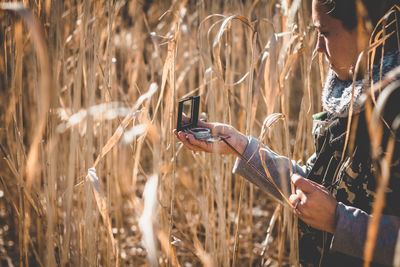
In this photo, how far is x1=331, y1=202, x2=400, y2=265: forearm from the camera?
55cm

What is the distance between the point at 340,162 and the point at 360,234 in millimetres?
121

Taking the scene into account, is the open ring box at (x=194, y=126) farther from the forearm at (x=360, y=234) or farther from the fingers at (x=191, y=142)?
the forearm at (x=360, y=234)

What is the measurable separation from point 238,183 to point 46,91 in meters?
0.91

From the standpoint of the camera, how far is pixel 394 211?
0.58 m

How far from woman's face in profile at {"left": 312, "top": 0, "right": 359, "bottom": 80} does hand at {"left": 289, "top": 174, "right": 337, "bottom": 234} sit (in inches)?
8.9

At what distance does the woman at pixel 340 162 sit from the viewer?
0.58m

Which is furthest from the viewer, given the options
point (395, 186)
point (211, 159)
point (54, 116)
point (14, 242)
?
point (14, 242)

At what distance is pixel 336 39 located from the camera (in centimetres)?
66

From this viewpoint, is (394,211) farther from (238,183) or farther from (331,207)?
(238,183)


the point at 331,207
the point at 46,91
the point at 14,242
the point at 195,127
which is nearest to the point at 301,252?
the point at 331,207

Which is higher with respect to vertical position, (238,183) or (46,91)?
(46,91)

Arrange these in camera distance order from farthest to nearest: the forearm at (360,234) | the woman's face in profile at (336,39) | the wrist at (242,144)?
the wrist at (242,144), the woman's face in profile at (336,39), the forearm at (360,234)

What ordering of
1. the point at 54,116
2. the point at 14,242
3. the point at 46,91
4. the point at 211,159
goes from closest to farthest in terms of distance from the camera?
the point at 46,91 < the point at 54,116 < the point at 211,159 < the point at 14,242

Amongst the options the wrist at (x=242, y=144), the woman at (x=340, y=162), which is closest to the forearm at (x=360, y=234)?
the woman at (x=340, y=162)
